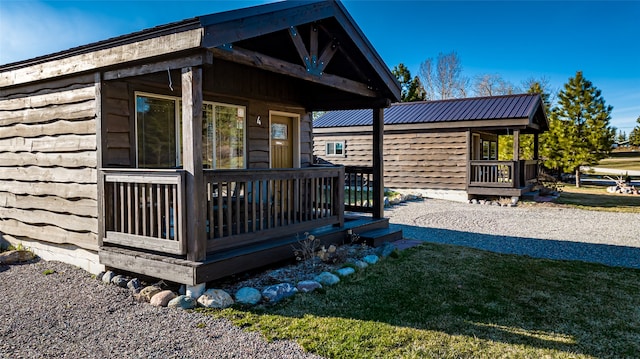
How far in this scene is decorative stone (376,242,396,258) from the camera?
6543 mm

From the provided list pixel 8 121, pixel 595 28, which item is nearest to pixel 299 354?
pixel 8 121

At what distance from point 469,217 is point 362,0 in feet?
56.4

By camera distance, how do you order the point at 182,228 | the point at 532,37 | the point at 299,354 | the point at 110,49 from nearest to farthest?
the point at 299,354 < the point at 182,228 < the point at 110,49 < the point at 532,37

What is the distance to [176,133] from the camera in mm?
6523

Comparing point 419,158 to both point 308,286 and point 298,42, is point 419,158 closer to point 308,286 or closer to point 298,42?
point 298,42

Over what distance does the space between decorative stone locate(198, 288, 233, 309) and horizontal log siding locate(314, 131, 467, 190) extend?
12587 millimetres

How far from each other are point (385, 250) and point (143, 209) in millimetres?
3630

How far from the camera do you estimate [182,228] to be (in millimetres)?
4477

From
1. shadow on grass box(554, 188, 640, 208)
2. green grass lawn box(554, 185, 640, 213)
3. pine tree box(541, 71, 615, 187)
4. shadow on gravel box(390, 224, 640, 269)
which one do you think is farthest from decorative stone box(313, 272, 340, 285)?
pine tree box(541, 71, 615, 187)

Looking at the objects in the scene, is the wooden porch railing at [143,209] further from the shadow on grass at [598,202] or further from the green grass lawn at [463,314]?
the shadow on grass at [598,202]

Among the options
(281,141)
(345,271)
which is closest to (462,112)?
(281,141)

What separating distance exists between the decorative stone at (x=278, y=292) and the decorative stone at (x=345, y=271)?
0.83m

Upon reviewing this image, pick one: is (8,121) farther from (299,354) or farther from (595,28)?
(595,28)

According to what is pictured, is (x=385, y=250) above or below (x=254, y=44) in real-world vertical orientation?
below
